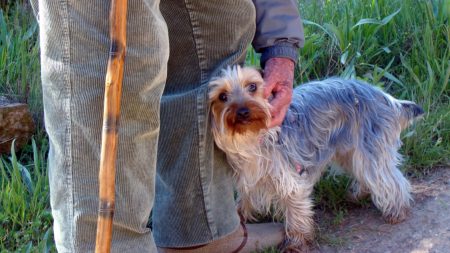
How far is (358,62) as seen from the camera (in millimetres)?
4242

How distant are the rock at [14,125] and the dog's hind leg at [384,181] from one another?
5.38 feet

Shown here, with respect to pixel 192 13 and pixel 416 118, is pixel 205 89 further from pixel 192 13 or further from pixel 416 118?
pixel 416 118

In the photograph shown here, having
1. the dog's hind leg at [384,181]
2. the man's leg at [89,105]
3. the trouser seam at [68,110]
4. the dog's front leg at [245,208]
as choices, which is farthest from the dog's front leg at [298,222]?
A: the trouser seam at [68,110]

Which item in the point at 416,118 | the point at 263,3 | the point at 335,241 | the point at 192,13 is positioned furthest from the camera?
the point at 416,118

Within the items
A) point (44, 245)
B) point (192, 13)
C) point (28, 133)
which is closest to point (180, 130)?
point (192, 13)

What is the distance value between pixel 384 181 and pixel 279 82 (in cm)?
86

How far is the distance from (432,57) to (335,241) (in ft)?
4.91

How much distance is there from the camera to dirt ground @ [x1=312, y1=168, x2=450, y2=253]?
3170mm

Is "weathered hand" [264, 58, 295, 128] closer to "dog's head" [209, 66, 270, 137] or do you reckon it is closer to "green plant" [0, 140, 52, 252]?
"dog's head" [209, 66, 270, 137]

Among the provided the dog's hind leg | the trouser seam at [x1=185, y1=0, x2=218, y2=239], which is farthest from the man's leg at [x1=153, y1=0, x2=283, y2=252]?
the dog's hind leg

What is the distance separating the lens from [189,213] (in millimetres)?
2900

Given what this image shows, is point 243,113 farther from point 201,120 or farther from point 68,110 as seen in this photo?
point 68,110

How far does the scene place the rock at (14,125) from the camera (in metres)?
3.61

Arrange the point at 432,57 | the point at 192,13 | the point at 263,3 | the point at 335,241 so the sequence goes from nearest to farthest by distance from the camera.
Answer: the point at 192,13 < the point at 263,3 < the point at 335,241 < the point at 432,57
